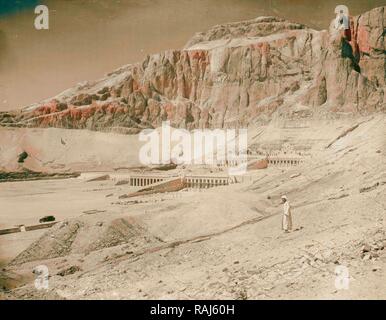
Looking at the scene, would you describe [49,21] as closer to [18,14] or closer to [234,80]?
[18,14]

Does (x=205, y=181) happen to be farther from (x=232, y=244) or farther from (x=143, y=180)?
(x=232, y=244)

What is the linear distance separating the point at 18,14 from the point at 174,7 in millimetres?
4350

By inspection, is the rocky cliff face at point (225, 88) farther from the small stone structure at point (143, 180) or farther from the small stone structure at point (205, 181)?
the small stone structure at point (205, 181)

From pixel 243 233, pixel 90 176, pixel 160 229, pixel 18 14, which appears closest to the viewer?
pixel 243 233

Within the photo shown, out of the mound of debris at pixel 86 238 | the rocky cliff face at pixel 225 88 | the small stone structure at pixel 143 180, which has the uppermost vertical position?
the rocky cliff face at pixel 225 88

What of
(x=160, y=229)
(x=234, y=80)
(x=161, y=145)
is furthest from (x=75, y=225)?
(x=234, y=80)

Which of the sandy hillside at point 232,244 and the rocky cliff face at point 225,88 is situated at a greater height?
the rocky cliff face at point 225,88

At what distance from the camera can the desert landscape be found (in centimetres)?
930

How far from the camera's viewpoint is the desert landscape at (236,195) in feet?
30.5

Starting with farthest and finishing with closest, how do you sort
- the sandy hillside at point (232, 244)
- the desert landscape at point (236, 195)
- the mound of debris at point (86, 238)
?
the mound of debris at point (86, 238)
the desert landscape at point (236, 195)
the sandy hillside at point (232, 244)

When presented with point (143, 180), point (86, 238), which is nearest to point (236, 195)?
point (86, 238)

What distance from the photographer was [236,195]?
13.5m

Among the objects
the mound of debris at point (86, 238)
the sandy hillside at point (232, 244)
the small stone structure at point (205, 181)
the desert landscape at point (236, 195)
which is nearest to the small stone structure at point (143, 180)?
the desert landscape at point (236, 195)

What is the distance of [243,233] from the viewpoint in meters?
11.1
